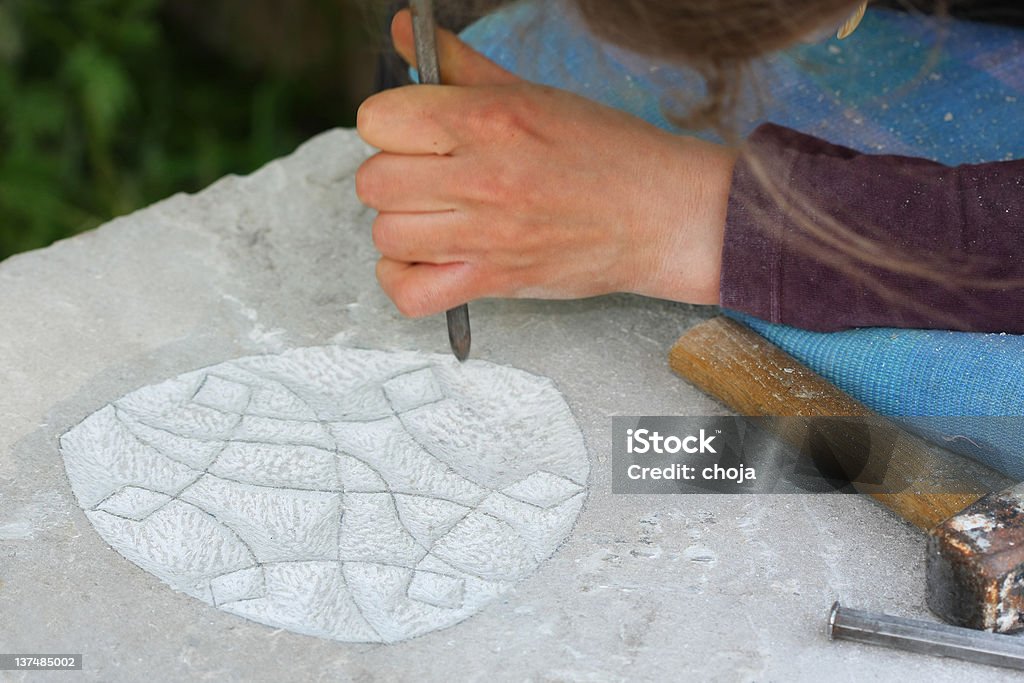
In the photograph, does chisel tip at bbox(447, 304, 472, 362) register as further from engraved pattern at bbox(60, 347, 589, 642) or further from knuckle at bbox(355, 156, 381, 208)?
knuckle at bbox(355, 156, 381, 208)

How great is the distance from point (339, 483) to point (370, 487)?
3cm

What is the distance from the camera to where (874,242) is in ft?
4.09

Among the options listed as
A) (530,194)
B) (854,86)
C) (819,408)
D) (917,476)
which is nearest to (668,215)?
(530,194)

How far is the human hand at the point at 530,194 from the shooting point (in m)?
1.28

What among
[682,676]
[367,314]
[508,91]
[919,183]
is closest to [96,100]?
[367,314]

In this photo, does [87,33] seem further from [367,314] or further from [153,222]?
[367,314]

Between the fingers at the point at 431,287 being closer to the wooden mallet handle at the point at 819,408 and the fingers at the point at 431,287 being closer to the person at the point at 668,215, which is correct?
the person at the point at 668,215

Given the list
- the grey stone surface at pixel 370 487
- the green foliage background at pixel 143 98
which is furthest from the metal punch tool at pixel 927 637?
the green foliage background at pixel 143 98

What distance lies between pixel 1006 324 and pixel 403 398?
63 centimetres

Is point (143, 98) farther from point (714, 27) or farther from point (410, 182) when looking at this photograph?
point (714, 27)

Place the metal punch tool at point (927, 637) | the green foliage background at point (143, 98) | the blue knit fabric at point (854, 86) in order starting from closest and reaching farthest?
1. the metal punch tool at point (927, 637)
2. the blue knit fabric at point (854, 86)
3. the green foliage background at point (143, 98)

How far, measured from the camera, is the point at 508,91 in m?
1.30

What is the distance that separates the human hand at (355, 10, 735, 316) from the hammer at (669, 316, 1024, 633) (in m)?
0.08

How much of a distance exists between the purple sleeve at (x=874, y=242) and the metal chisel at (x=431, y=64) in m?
0.29
